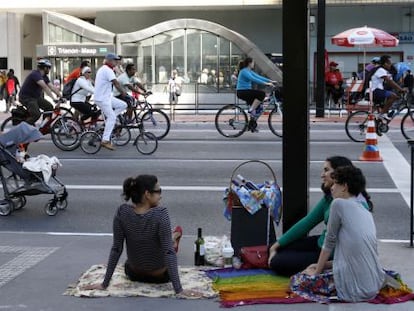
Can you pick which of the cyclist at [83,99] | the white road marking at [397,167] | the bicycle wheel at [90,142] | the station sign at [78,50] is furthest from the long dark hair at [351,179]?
the station sign at [78,50]

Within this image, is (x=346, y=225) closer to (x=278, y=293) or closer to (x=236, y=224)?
(x=278, y=293)

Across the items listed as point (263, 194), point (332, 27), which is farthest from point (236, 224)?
point (332, 27)

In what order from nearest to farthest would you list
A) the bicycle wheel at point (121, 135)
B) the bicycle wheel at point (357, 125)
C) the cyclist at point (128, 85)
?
the bicycle wheel at point (121, 135)
the cyclist at point (128, 85)
the bicycle wheel at point (357, 125)

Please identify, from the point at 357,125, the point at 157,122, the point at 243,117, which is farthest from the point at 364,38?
the point at 157,122

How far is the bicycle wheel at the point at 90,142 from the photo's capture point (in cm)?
1468

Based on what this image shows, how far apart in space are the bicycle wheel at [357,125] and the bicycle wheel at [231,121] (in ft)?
8.39

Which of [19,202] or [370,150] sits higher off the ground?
[370,150]

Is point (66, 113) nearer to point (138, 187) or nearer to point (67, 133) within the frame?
point (67, 133)

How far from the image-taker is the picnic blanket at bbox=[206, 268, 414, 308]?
209 inches

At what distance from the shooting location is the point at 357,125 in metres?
17.0

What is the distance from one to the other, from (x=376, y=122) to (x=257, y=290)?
12307 millimetres

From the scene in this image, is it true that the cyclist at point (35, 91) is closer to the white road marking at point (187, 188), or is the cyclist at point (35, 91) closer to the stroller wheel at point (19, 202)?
the white road marking at point (187, 188)

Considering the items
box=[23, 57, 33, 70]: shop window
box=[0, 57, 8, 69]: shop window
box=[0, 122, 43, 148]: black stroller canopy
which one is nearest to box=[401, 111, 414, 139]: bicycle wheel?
box=[0, 122, 43, 148]: black stroller canopy

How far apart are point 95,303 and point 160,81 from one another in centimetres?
2918
